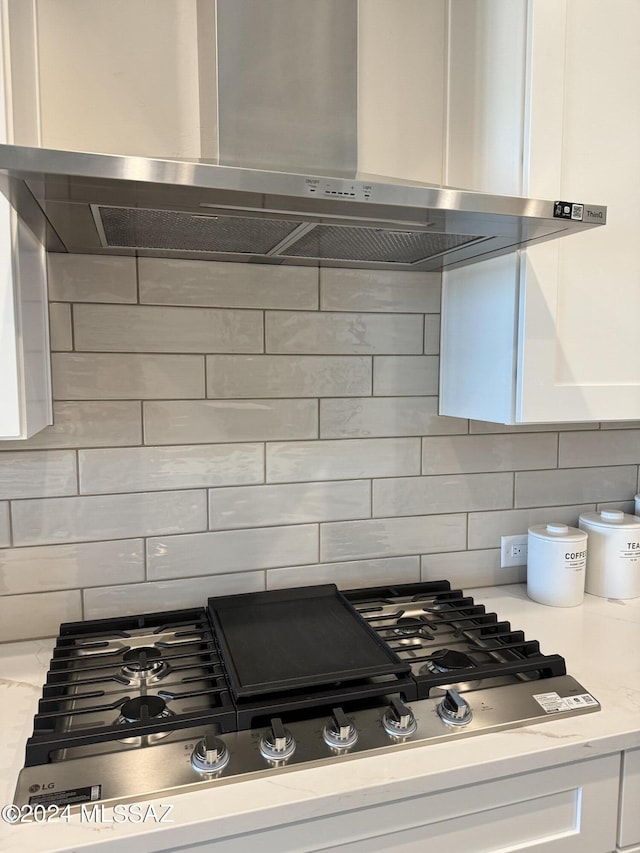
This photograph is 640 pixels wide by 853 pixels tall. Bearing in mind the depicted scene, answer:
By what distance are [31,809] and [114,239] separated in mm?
928

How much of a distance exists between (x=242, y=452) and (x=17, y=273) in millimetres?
637

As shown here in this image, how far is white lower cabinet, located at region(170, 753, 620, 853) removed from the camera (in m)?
0.90

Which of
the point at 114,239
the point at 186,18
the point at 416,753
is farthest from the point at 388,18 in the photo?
the point at 416,753

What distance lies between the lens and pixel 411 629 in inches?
53.4

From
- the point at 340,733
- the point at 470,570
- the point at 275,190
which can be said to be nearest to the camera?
the point at 275,190

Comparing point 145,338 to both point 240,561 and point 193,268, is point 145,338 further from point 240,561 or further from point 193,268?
point 240,561

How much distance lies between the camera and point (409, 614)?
4.74 feet

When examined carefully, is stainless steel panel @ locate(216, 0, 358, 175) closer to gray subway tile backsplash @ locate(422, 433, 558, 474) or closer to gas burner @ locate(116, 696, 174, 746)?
gray subway tile backsplash @ locate(422, 433, 558, 474)

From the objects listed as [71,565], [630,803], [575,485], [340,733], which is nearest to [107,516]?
[71,565]

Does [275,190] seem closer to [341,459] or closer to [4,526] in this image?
[341,459]

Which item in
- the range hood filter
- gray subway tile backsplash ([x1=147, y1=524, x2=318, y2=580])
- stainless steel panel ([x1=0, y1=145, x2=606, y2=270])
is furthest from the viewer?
gray subway tile backsplash ([x1=147, y1=524, x2=318, y2=580])

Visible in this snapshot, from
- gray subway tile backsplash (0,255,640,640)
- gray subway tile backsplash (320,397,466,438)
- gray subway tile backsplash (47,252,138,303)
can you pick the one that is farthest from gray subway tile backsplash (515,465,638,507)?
gray subway tile backsplash (47,252,138,303)

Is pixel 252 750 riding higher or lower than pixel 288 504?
lower

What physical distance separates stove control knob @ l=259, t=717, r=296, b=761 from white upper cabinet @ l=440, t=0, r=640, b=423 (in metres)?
0.75
